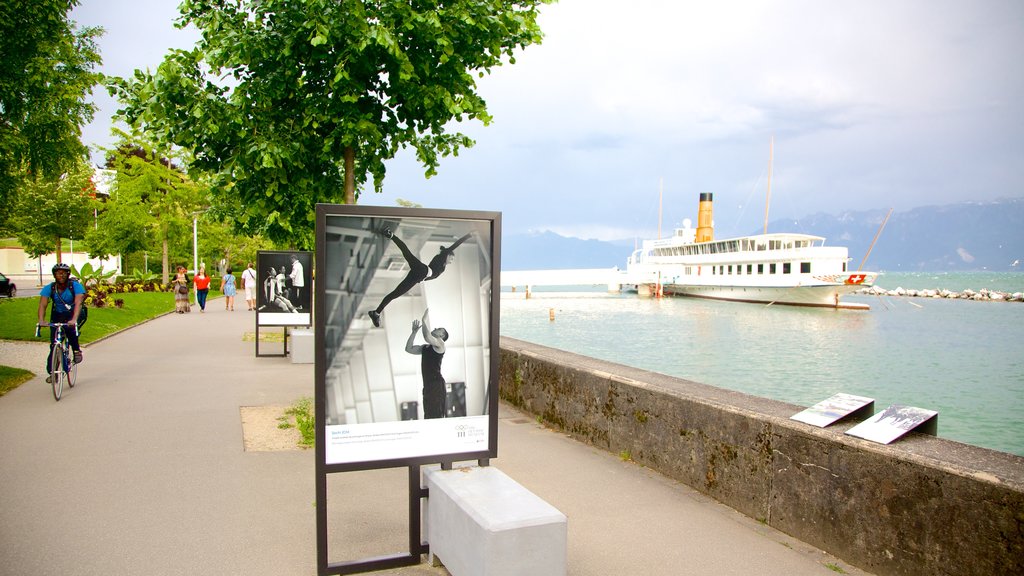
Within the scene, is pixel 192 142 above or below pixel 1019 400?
above

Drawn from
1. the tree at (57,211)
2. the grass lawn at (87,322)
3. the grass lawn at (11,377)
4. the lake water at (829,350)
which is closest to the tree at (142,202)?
the tree at (57,211)

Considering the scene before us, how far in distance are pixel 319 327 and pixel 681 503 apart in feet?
9.78

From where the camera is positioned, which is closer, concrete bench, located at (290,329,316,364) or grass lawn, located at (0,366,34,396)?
grass lawn, located at (0,366,34,396)

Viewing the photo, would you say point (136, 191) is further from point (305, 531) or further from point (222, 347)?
point (305, 531)

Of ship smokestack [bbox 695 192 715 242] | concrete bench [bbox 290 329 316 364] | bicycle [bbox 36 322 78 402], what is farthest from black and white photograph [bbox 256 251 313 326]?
ship smokestack [bbox 695 192 715 242]

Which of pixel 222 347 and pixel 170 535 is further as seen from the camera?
pixel 222 347

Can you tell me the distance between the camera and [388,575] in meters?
4.20

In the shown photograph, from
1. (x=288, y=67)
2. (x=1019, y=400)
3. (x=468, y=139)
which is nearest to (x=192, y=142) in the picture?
(x=288, y=67)

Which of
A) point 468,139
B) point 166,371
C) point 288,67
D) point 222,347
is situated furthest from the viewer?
point 222,347

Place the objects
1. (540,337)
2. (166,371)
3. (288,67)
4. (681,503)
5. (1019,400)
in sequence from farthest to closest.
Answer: (540,337), (1019,400), (166,371), (288,67), (681,503)

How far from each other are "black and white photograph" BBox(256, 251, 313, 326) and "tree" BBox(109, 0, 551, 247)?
6.22 m

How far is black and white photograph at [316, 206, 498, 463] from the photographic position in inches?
163

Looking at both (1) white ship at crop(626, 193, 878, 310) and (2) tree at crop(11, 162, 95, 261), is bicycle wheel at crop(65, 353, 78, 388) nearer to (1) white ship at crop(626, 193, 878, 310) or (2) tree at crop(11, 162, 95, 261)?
(2) tree at crop(11, 162, 95, 261)

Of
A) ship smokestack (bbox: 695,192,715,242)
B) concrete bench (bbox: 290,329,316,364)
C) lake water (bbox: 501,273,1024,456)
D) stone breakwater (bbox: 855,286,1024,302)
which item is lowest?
lake water (bbox: 501,273,1024,456)
